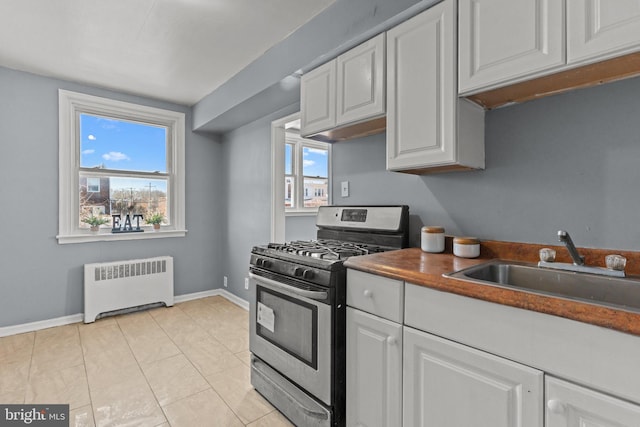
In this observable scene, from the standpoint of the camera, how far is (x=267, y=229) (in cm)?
327

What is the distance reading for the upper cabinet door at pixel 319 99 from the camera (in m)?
1.99

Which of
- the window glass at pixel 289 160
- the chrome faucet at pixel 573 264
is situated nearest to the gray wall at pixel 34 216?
the window glass at pixel 289 160

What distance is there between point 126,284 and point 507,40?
12.6 ft

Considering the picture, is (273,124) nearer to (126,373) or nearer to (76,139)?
(76,139)

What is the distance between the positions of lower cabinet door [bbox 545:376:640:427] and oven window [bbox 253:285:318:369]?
3.15ft

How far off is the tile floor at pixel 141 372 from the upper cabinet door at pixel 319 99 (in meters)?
1.79

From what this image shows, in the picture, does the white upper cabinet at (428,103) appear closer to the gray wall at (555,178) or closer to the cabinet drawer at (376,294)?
the gray wall at (555,178)

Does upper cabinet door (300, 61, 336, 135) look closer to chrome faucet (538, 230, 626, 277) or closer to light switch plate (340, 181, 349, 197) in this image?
light switch plate (340, 181, 349, 197)

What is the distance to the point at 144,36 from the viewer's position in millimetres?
2334

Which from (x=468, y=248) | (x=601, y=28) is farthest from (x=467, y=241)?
(x=601, y=28)

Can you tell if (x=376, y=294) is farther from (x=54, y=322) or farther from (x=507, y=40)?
(x=54, y=322)

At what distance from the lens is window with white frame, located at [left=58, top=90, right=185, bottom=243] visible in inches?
125

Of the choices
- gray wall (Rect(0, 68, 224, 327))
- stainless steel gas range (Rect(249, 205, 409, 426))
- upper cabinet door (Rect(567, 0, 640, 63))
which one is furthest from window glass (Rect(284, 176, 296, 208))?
upper cabinet door (Rect(567, 0, 640, 63))

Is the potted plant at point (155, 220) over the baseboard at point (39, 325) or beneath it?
over
